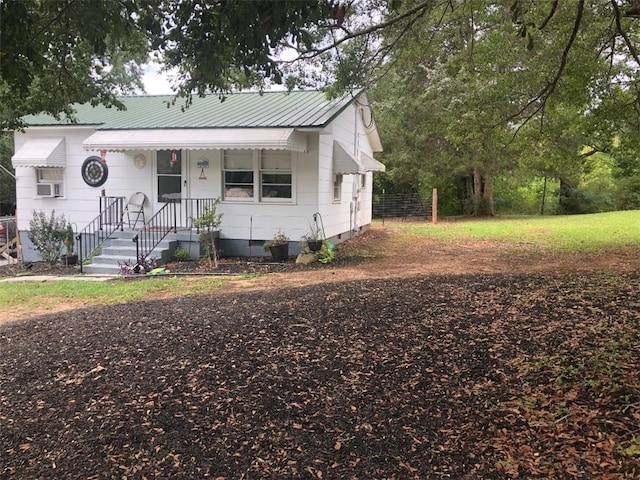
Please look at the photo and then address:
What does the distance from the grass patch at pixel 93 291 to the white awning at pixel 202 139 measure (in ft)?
10.4

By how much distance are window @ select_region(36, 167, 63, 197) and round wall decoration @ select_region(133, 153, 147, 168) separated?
7.79ft

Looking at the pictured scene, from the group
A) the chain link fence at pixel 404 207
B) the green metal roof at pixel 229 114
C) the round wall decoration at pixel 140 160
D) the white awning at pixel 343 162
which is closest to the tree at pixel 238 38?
the green metal roof at pixel 229 114

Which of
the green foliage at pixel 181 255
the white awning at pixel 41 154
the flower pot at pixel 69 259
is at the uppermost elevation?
the white awning at pixel 41 154

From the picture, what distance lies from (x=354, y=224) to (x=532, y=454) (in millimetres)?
13976

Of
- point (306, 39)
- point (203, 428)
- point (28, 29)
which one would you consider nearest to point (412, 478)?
point (203, 428)

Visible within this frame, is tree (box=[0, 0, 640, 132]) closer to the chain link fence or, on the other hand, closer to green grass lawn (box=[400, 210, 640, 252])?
green grass lawn (box=[400, 210, 640, 252])

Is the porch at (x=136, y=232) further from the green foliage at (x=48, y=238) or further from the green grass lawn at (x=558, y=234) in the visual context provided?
the green grass lawn at (x=558, y=234)

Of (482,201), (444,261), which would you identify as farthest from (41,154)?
(482,201)

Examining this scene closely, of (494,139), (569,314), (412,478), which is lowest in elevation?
(412,478)

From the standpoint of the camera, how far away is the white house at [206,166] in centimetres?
1219

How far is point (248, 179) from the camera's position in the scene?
12719 mm

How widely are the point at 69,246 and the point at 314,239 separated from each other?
6234 millimetres

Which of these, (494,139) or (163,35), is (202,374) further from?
(494,139)

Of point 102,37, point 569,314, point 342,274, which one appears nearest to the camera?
point 102,37
